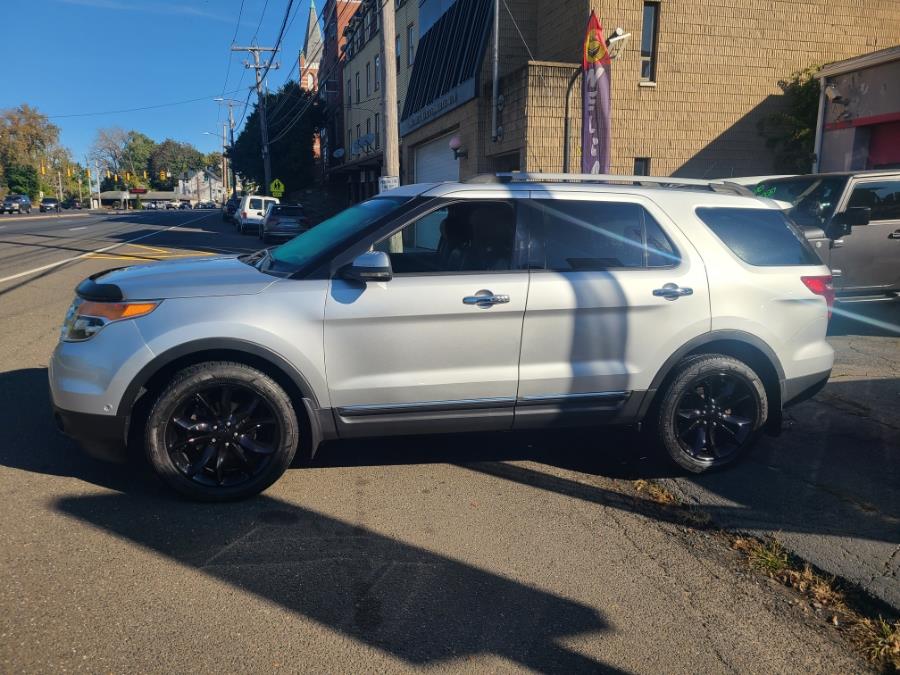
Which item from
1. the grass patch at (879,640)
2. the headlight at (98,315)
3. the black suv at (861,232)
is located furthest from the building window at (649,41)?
the grass patch at (879,640)

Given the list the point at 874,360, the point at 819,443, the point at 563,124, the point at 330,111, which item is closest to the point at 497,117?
the point at 563,124

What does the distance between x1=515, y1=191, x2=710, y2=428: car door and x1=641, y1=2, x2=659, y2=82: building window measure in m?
13.6

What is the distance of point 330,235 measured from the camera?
174 inches

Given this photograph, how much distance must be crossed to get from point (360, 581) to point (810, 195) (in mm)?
8672

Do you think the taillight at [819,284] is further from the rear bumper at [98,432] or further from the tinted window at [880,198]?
the tinted window at [880,198]

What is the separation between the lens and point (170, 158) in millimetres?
163500

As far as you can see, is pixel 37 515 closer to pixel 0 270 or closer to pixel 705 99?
pixel 0 270

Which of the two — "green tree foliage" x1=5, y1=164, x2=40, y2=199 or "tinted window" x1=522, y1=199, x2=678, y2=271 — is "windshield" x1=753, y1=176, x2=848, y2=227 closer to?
"tinted window" x1=522, y1=199, x2=678, y2=271

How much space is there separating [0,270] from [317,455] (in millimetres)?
14139

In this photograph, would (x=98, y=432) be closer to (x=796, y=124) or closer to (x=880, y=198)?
(x=880, y=198)

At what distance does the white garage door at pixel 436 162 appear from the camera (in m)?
21.2

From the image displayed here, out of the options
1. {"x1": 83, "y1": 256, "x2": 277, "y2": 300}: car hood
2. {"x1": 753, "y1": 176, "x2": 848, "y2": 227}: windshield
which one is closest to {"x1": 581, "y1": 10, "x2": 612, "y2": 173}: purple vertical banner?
{"x1": 753, "y1": 176, "x2": 848, "y2": 227}: windshield

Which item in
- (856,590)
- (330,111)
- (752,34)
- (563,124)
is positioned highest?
(330,111)

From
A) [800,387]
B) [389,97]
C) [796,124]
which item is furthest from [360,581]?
[796,124]
